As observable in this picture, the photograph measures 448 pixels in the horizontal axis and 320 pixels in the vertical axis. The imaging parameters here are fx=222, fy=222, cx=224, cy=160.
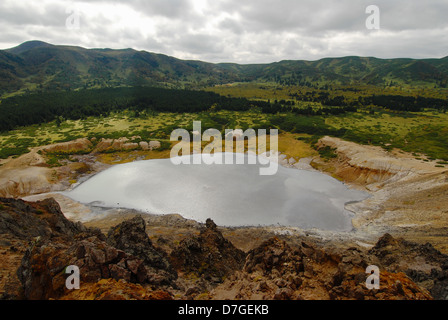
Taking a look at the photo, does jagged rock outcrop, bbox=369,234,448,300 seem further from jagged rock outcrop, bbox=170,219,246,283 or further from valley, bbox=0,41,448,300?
jagged rock outcrop, bbox=170,219,246,283

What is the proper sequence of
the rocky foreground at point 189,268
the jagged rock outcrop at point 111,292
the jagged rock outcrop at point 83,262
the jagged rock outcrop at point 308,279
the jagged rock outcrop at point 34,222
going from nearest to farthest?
the jagged rock outcrop at point 111,292 → the jagged rock outcrop at point 308,279 → the rocky foreground at point 189,268 → the jagged rock outcrop at point 83,262 → the jagged rock outcrop at point 34,222

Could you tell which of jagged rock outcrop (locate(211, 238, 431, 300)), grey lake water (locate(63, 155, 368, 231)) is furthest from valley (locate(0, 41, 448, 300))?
grey lake water (locate(63, 155, 368, 231))

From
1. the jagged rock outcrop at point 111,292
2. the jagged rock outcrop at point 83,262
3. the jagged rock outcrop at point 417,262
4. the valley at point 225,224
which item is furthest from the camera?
the jagged rock outcrop at point 417,262

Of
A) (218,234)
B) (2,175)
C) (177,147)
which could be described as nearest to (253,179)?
(218,234)

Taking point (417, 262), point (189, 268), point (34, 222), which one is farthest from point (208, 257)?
point (417, 262)

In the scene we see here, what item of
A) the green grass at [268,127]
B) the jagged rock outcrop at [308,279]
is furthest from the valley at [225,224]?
the green grass at [268,127]

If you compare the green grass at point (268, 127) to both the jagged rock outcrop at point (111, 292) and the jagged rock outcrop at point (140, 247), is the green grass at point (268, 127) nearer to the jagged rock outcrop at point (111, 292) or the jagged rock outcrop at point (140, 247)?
the jagged rock outcrop at point (140, 247)

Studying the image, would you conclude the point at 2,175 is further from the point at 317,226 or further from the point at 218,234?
the point at 317,226
